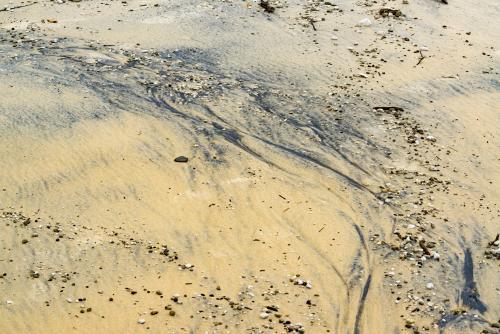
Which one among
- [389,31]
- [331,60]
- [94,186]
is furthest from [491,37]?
[94,186]

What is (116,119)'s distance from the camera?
30.3ft

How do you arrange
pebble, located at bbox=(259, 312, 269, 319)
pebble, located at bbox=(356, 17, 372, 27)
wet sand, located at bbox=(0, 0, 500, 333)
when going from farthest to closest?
1. pebble, located at bbox=(356, 17, 372, 27)
2. wet sand, located at bbox=(0, 0, 500, 333)
3. pebble, located at bbox=(259, 312, 269, 319)

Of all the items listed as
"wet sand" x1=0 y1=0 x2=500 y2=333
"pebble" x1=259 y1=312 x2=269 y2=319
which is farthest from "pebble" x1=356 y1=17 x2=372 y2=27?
"pebble" x1=259 y1=312 x2=269 y2=319

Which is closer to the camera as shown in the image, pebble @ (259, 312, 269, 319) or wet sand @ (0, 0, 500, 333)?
pebble @ (259, 312, 269, 319)

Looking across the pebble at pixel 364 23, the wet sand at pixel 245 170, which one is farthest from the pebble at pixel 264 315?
the pebble at pixel 364 23

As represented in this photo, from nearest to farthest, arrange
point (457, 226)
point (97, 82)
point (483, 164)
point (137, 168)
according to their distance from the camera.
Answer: point (457, 226), point (137, 168), point (483, 164), point (97, 82)

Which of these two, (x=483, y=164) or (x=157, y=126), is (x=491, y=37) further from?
(x=157, y=126)

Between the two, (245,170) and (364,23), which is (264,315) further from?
(364,23)

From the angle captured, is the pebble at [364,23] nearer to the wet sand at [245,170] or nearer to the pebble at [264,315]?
the wet sand at [245,170]

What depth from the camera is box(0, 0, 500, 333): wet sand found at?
641 centimetres

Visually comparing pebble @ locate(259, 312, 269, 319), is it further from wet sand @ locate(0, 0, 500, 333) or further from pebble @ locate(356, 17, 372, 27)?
pebble @ locate(356, 17, 372, 27)

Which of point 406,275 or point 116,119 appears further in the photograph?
point 116,119

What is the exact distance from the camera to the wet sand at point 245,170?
6406 millimetres

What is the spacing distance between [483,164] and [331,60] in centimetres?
365
